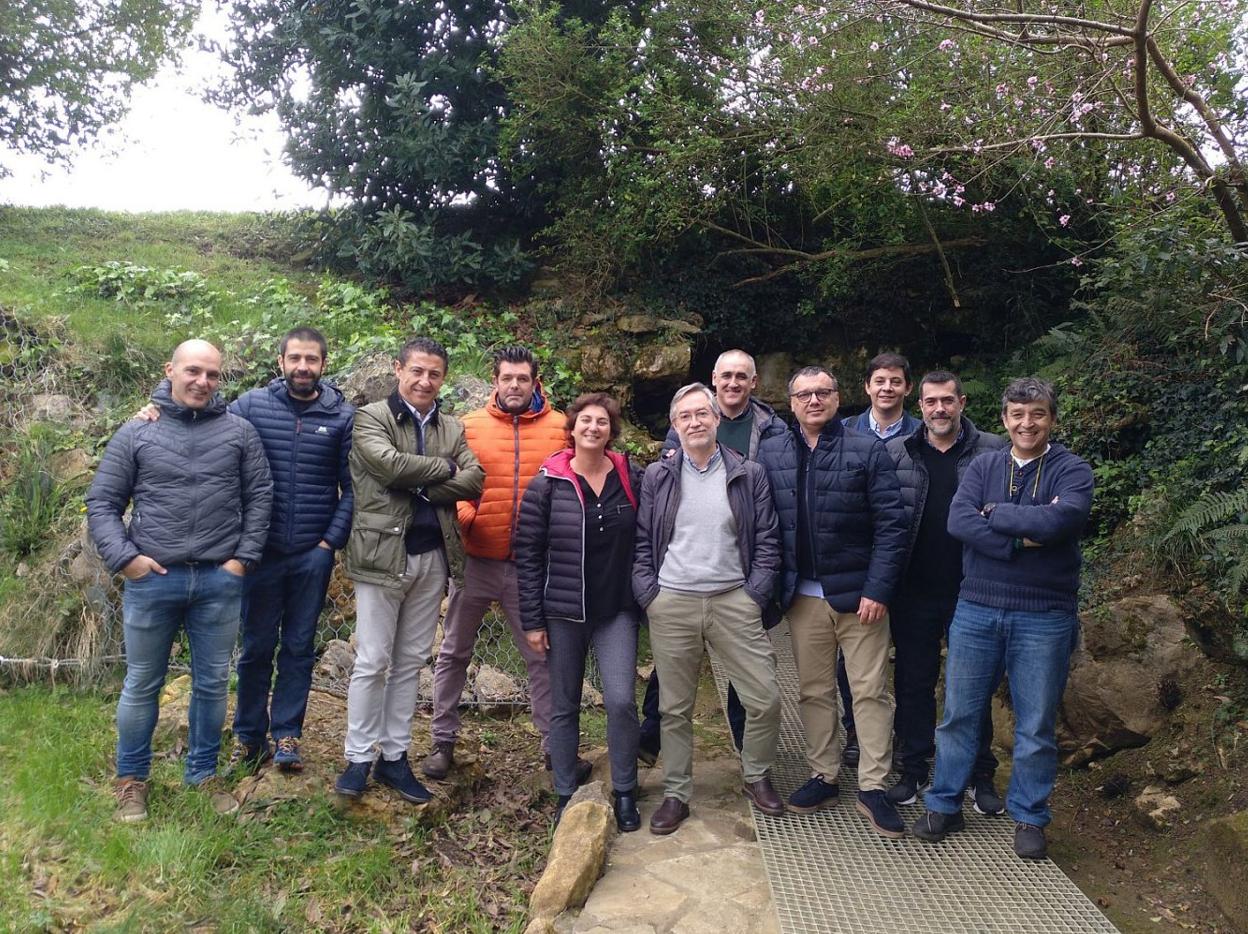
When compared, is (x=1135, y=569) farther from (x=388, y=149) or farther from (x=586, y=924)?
(x=388, y=149)

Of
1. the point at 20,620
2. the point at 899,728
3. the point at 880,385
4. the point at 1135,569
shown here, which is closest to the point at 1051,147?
the point at 1135,569

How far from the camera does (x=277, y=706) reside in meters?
4.07

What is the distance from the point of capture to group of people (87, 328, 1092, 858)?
11.7 feet

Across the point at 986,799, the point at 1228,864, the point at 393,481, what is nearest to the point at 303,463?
the point at 393,481

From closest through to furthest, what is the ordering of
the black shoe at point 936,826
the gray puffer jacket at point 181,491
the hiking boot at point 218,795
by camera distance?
the gray puffer jacket at point 181,491 < the black shoe at point 936,826 < the hiking boot at point 218,795

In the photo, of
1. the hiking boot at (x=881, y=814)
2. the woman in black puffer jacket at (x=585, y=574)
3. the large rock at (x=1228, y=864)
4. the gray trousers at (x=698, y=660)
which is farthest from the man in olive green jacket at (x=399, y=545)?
the large rock at (x=1228, y=864)

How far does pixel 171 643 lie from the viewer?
3.74m

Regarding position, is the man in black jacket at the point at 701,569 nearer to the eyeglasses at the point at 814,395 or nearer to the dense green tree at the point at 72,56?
the eyeglasses at the point at 814,395

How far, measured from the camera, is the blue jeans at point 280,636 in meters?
3.93

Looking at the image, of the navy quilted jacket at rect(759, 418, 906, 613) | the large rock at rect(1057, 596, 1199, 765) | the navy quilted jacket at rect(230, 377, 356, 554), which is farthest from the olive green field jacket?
the large rock at rect(1057, 596, 1199, 765)

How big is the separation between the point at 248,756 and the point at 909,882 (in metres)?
3.02

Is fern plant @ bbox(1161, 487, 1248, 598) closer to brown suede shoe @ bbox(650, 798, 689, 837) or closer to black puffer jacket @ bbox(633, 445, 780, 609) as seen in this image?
black puffer jacket @ bbox(633, 445, 780, 609)

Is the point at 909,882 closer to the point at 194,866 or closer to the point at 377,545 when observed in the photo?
the point at 377,545

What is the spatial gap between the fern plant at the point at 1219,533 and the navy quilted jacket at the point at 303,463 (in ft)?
14.1
